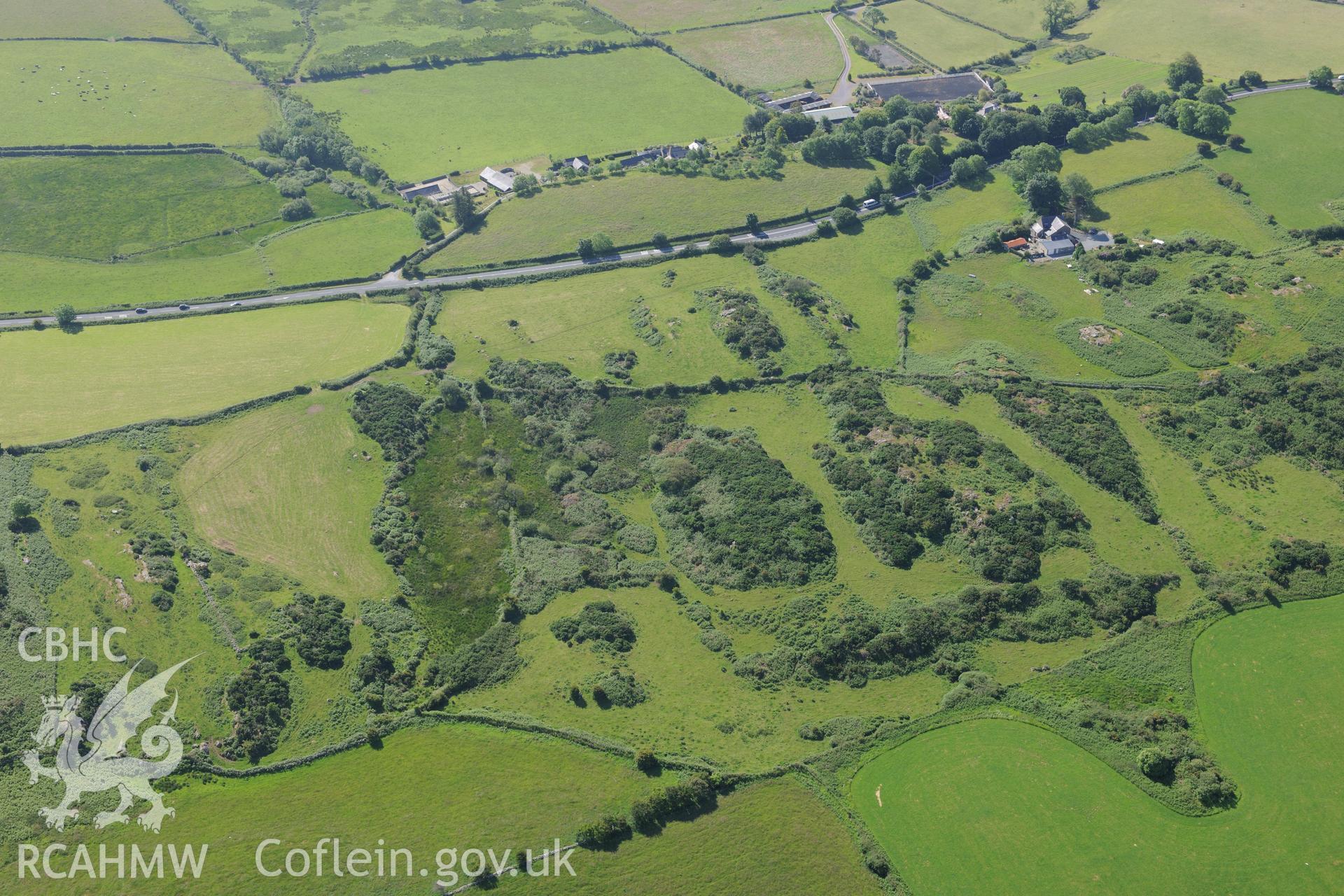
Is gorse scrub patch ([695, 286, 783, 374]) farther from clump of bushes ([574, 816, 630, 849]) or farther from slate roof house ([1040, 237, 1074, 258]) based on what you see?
clump of bushes ([574, 816, 630, 849])

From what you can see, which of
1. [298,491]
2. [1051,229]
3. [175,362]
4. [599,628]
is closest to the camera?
[599,628]

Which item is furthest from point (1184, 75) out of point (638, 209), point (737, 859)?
point (737, 859)

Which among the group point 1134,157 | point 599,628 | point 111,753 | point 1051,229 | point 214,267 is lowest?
point 111,753

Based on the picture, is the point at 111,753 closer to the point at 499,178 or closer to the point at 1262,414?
the point at 499,178

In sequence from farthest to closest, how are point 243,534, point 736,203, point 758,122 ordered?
point 758,122 → point 736,203 → point 243,534

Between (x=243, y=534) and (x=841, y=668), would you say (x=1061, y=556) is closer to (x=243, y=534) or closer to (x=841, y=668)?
(x=841, y=668)

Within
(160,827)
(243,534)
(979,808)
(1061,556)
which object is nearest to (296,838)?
(160,827)
